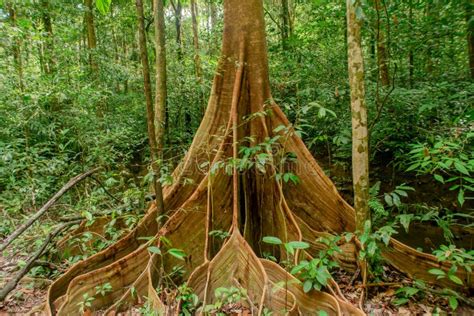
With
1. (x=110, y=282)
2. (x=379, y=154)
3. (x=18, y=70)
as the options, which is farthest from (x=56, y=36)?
(x=379, y=154)

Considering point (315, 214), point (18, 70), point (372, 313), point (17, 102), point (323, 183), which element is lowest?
point (372, 313)

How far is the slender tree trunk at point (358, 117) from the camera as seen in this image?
2500 mm

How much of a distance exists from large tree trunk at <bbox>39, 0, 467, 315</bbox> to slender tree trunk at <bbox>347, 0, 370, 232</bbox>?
544 mm

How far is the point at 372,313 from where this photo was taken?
254cm

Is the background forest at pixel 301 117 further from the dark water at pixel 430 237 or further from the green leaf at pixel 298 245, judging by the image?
the green leaf at pixel 298 245

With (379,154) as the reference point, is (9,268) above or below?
below

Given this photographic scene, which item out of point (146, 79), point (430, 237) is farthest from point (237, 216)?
point (430, 237)

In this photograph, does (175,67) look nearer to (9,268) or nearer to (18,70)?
(18,70)

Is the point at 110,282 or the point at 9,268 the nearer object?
the point at 110,282

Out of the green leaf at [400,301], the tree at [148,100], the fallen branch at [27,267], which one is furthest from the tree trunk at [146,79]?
the green leaf at [400,301]

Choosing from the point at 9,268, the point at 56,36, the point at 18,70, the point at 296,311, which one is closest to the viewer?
the point at 296,311

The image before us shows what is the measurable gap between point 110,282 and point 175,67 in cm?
476

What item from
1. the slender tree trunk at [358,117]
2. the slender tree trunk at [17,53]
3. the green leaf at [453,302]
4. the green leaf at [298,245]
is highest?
the slender tree trunk at [17,53]

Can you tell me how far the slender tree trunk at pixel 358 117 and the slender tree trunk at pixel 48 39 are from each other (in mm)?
4596
